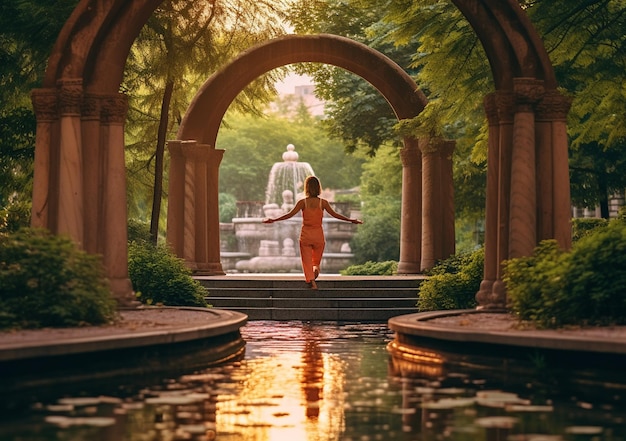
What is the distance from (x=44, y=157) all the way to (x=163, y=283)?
10.9 feet

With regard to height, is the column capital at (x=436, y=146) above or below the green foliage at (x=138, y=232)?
above

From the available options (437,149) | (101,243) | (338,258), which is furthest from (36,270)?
(338,258)

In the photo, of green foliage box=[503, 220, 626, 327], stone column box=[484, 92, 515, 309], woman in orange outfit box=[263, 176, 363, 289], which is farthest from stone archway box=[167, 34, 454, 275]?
green foliage box=[503, 220, 626, 327]

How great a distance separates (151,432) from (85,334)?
14.6 feet

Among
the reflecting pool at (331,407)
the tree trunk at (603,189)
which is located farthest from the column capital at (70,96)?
the tree trunk at (603,189)

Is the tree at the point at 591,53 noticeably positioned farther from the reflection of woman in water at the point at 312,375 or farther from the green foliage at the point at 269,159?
the green foliage at the point at 269,159

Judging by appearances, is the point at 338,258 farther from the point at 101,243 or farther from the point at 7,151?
the point at 101,243

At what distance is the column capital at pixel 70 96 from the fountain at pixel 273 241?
3577 cm

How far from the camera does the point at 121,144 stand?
695 inches

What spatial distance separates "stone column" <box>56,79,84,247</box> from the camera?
16.9 m

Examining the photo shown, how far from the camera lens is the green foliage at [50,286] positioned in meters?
13.5

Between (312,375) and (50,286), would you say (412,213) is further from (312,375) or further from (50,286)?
(312,375)

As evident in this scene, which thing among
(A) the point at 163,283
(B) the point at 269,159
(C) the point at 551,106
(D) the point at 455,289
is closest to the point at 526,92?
(C) the point at 551,106

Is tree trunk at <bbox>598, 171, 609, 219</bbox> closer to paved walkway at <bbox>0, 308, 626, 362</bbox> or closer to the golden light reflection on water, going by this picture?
paved walkway at <bbox>0, 308, 626, 362</bbox>
